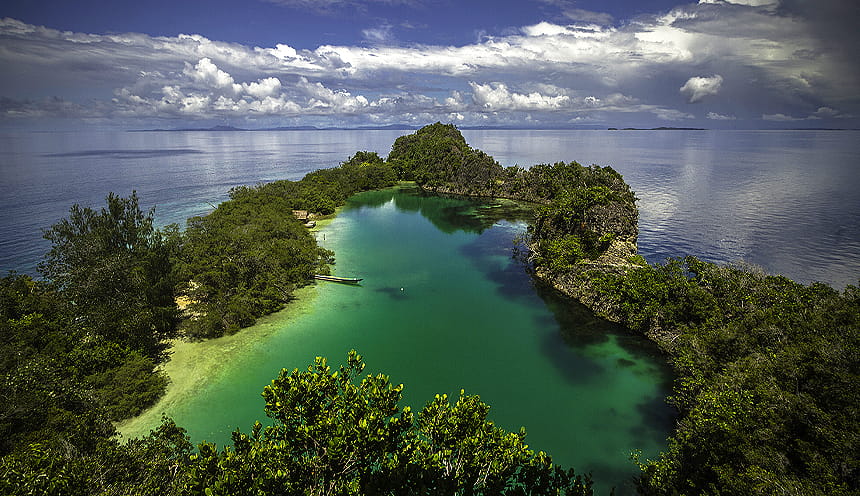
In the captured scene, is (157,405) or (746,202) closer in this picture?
(157,405)

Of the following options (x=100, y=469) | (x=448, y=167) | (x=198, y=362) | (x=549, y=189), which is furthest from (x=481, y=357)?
(x=448, y=167)

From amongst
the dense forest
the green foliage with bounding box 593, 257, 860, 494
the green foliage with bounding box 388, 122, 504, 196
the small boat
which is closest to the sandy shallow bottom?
the dense forest

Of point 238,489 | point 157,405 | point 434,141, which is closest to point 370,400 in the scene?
point 238,489

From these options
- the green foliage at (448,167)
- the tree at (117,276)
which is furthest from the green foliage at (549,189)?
the tree at (117,276)

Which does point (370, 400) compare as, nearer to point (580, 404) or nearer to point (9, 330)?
point (580, 404)

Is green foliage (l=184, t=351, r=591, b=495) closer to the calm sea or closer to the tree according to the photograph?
the tree

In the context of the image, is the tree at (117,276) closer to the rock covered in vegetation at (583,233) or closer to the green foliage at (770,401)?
the green foliage at (770,401)
